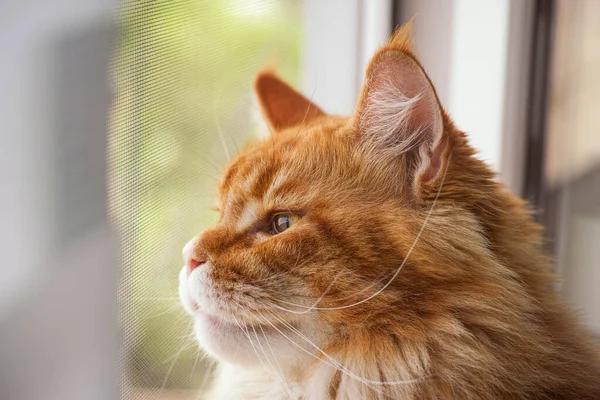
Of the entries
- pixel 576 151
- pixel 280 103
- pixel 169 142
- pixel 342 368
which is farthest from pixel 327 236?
pixel 576 151

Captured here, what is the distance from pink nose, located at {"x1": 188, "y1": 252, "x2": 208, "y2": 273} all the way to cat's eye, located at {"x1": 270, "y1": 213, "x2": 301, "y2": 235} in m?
0.14

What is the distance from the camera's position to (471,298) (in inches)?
42.3

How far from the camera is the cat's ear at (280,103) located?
5.03ft

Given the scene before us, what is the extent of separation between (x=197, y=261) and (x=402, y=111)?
18.4 inches

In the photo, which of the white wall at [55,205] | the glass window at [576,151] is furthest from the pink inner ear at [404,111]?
the glass window at [576,151]

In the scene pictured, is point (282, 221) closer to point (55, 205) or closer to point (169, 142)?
point (169, 142)

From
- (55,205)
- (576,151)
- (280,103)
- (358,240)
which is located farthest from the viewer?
(576,151)

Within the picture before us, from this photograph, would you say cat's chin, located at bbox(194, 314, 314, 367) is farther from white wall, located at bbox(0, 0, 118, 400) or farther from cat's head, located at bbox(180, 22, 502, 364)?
white wall, located at bbox(0, 0, 118, 400)

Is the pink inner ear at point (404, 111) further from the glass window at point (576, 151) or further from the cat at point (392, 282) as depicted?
the glass window at point (576, 151)

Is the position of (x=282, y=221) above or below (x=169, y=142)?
below

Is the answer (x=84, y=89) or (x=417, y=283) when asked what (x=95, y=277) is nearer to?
(x=84, y=89)

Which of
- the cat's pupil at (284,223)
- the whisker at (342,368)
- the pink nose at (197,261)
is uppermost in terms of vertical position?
the cat's pupil at (284,223)

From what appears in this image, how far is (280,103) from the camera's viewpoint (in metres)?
1.58

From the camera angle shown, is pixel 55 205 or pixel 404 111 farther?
pixel 404 111
